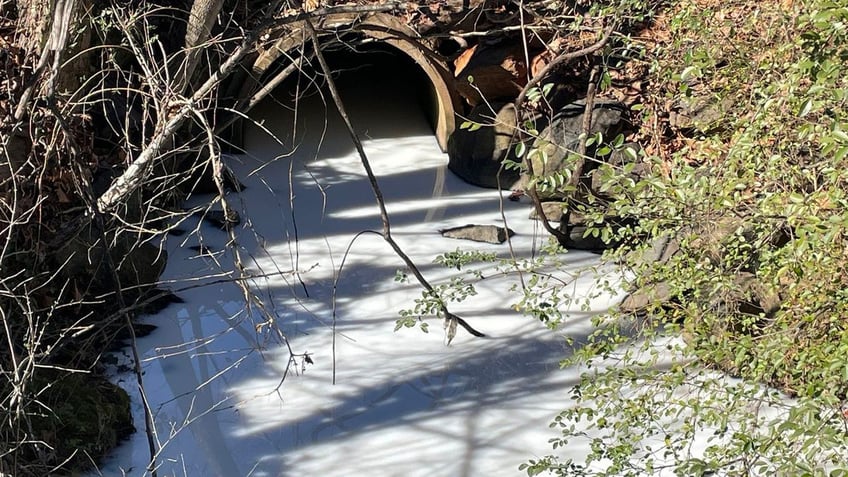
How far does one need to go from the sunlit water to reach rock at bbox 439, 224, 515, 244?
0.08 m

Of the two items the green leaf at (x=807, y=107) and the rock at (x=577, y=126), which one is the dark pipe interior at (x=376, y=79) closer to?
the rock at (x=577, y=126)

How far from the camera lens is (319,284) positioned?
5852 millimetres

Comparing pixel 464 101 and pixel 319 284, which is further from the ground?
pixel 464 101

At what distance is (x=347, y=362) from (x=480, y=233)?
170 cm

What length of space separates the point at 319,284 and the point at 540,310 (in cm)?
228

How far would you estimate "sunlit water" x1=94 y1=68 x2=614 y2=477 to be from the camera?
4.27 meters

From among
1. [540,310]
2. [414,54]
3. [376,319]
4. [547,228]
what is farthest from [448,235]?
[540,310]

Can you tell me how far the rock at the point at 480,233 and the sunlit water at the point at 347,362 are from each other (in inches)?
3.1

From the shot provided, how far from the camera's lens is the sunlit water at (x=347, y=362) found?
4.27 meters

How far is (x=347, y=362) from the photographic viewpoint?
16.4 feet

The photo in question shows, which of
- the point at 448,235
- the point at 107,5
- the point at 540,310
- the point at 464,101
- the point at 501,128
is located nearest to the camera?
the point at 540,310

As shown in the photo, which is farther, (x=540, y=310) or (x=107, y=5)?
(x=107, y=5)

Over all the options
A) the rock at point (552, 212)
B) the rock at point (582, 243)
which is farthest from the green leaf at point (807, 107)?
the rock at point (552, 212)

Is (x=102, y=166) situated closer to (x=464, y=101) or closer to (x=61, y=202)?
(x=61, y=202)
